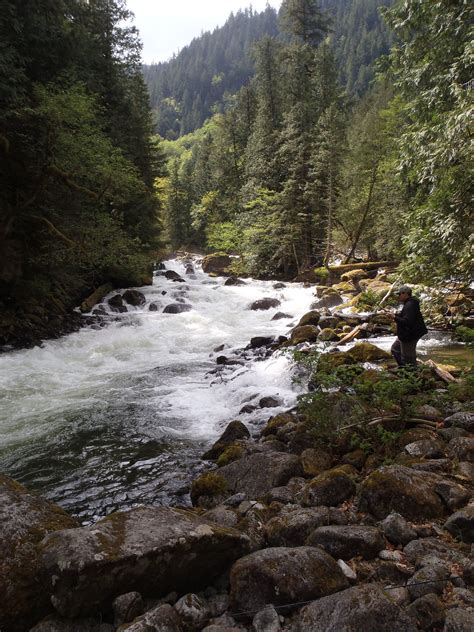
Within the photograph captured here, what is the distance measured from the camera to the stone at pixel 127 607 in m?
2.79

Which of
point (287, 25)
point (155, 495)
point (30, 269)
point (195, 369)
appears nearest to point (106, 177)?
point (30, 269)

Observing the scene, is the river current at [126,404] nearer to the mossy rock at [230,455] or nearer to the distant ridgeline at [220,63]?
the mossy rock at [230,455]

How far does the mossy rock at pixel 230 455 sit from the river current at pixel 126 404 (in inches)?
16.4

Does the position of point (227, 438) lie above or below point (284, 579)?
below

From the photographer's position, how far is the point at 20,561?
2.95 metres

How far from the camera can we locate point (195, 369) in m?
11.8

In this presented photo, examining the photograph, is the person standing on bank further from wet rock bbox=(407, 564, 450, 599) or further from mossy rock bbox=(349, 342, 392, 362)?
wet rock bbox=(407, 564, 450, 599)

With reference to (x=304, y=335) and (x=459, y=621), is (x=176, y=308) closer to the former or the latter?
(x=304, y=335)

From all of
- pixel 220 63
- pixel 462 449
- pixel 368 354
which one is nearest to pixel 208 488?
pixel 462 449

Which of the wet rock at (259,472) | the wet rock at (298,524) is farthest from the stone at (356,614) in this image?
the wet rock at (259,472)

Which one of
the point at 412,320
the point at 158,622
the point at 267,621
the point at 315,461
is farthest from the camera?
the point at 412,320

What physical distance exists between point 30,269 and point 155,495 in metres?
11.5

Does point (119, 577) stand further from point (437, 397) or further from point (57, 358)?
point (57, 358)

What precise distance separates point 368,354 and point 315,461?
17.7 feet
